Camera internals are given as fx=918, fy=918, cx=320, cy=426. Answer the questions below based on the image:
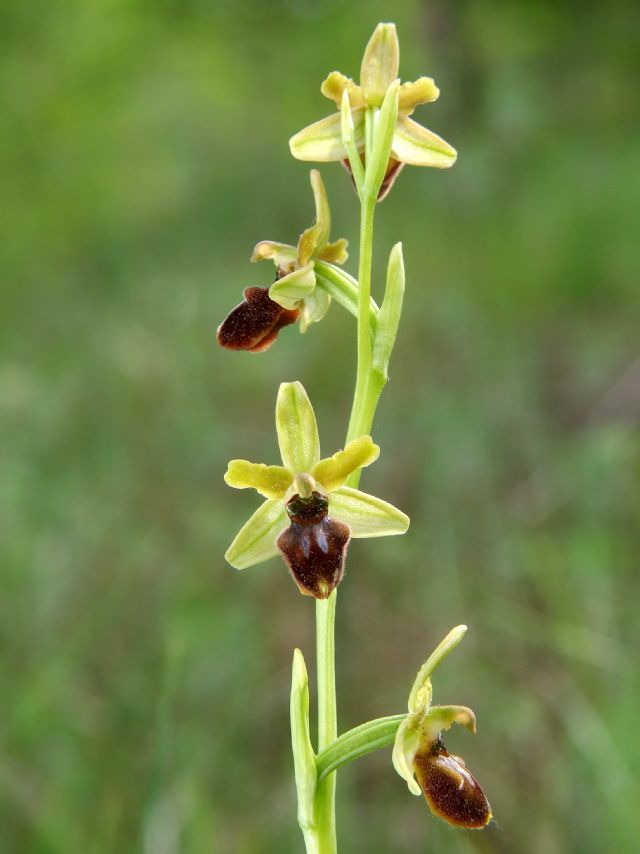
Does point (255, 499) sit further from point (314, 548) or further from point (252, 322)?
point (314, 548)

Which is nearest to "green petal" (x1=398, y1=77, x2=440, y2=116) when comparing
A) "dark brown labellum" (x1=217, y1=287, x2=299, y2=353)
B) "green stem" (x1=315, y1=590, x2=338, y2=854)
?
"dark brown labellum" (x1=217, y1=287, x2=299, y2=353)

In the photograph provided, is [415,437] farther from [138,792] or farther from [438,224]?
[438,224]

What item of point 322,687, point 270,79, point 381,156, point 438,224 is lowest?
point 322,687

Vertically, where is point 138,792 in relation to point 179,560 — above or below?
below

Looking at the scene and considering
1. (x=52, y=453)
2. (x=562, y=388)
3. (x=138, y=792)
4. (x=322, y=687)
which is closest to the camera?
(x=322, y=687)

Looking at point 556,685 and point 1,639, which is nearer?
point 1,639

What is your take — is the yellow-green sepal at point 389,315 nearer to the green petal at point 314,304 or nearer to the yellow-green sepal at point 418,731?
the green petal at point 314,304

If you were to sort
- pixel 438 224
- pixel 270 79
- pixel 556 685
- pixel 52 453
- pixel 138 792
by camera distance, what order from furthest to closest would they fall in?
pixel 270 79 → pixel 438 224 → pixel 52 453 → pixel 556 685 → pixel 138 792

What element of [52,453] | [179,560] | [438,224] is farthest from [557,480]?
[438,224]
